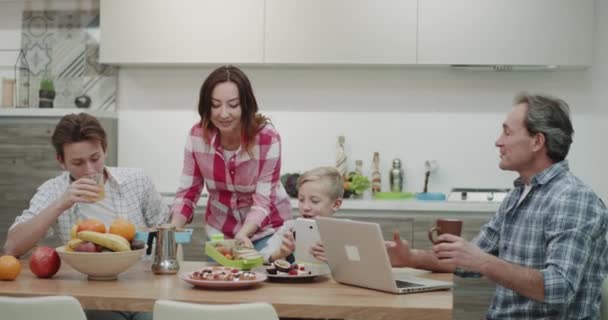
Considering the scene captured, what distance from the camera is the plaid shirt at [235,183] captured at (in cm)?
310

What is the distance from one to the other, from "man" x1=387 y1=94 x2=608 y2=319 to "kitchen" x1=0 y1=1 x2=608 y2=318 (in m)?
2.30

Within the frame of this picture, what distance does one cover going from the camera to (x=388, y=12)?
4.68 metres

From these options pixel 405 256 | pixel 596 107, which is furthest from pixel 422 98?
pixel 405 256

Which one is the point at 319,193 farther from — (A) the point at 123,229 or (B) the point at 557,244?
(B) the point at 557,244

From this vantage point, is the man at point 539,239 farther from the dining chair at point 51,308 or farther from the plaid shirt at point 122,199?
the plaid shirt at point 122,199

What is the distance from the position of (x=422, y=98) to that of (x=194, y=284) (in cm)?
297

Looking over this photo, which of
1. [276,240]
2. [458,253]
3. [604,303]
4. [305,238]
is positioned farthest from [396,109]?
[458,253]

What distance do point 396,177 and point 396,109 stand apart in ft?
1.38

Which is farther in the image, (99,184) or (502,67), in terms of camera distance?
(502,67)

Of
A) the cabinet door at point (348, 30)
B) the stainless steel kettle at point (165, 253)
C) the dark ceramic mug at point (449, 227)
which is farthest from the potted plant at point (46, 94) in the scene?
the dark ceramic mug at point (449, 227)

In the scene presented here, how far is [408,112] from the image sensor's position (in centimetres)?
503

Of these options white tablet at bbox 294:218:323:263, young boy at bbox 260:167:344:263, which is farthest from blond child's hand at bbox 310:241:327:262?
young boy at bbox 260:167:344:263

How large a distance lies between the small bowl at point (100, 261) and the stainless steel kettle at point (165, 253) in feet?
0.47

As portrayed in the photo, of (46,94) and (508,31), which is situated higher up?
(508,31)
